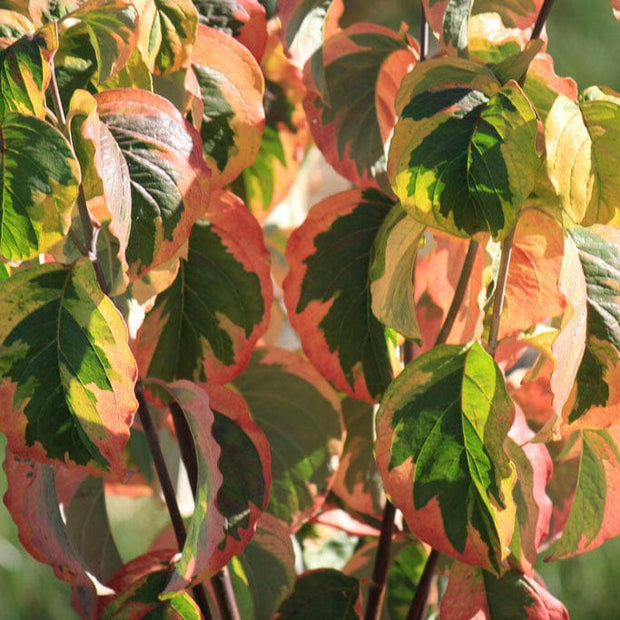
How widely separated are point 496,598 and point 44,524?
0.94 ft

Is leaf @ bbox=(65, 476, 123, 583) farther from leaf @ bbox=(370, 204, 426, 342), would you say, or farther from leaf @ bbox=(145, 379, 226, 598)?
leaf @ bbox=(370, 204, 426, 342)

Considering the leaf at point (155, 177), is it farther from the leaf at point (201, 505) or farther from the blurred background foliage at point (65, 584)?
the blurred background foliage at point (65, 584)

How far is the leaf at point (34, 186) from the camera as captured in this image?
468mm

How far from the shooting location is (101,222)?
2.03 ft

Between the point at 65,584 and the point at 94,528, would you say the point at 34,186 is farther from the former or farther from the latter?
the point at 65,584

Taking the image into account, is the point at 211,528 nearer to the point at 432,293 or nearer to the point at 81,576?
the point at 81,576

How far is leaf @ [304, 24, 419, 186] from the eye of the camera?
2.23 feet

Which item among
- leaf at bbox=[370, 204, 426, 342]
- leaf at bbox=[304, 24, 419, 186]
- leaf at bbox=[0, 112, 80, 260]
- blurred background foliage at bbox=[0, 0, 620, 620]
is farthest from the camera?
blurred background foliage at bbox=[0, 0, 620, 620]

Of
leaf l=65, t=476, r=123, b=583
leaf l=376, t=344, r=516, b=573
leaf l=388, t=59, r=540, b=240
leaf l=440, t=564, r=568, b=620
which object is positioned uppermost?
leaf l=388, t=59, r=540, b=240

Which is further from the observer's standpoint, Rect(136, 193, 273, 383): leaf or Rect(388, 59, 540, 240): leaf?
Rect(136, 193, 273, 383): leaf

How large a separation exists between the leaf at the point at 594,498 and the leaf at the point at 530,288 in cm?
8

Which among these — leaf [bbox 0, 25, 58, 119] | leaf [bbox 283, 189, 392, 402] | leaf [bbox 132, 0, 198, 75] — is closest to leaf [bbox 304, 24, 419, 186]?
leaf [bbox 283, 189, 392, 402]

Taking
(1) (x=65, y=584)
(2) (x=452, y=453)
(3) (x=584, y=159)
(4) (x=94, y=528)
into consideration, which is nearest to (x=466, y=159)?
(3) (x=584, y=159)

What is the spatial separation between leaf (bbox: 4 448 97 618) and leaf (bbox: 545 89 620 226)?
341 mm
